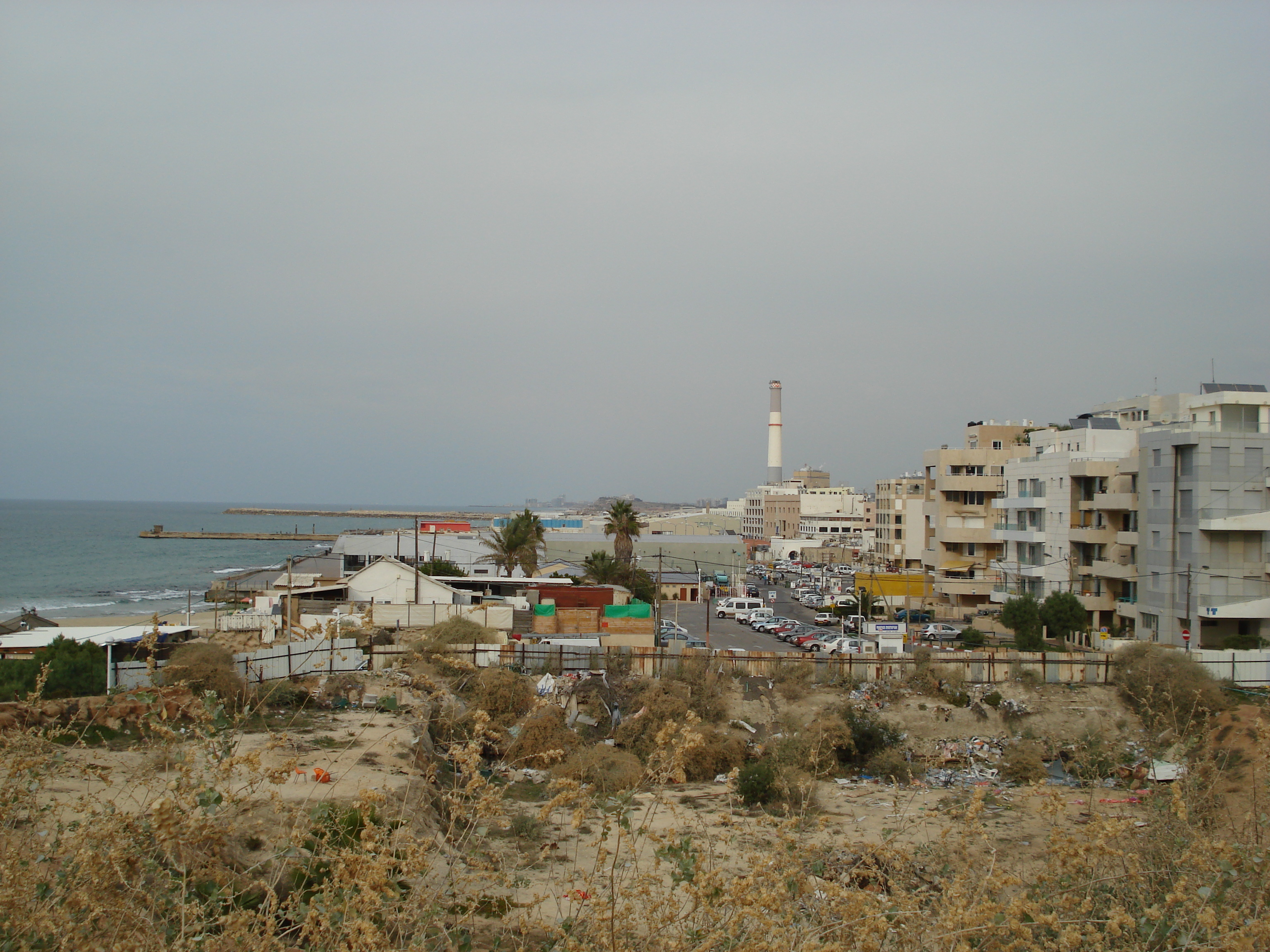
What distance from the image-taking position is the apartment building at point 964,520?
144 ft

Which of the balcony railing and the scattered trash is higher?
the balcony railing

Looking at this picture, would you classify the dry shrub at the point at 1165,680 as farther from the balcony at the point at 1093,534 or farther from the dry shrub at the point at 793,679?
the balcony at the point at 1093,534

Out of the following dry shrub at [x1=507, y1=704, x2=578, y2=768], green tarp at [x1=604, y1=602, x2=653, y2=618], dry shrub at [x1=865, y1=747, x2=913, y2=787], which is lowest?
dry shrub at [x1=865, y1=747, x2=913, y2=787]

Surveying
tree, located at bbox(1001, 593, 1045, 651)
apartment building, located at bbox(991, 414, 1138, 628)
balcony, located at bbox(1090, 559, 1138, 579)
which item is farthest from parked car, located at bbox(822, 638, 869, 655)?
balcony, located at bbox(1090, 559, 1138, 579)

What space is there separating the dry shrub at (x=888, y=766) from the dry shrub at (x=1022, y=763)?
1815 mm

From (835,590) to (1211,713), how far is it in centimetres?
3986

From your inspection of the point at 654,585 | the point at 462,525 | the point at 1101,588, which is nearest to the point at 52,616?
the point at 462,525

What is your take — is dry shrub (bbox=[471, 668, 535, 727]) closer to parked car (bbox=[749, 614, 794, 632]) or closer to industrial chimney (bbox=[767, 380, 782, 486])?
parked car (bbox=[749, 614, 794, 632])

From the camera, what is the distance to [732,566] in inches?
2534

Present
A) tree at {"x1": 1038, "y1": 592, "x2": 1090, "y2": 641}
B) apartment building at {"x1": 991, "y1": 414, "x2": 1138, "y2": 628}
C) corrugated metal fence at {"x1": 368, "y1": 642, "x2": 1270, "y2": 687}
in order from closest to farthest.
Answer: corrugated metal fence at {"x1": 368, "y1": 642, "x2": 1270, "y2": 687} < tree at {"x1": 1038, "y1": 592, "x2": 1090, "y2": 641} < apartment building at {"x1": 991, "y1": 414, "x2": 1138, "y2": 628}

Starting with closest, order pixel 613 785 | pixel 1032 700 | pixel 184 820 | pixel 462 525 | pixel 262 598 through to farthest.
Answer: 1. pixel 184 820
2. pixel 613 785
3. pixel 1032 700
4. pixel 262 598
5. pixel 462 525

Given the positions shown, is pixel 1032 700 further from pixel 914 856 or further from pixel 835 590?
pixel 835 590

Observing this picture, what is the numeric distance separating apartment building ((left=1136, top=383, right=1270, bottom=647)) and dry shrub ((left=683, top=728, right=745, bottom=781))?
1976 centimetres

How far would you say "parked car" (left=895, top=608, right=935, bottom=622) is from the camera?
41281mm
